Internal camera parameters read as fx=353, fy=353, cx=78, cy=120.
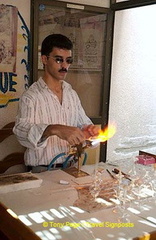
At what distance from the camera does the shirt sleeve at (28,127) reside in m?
1.87

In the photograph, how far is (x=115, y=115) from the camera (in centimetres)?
357

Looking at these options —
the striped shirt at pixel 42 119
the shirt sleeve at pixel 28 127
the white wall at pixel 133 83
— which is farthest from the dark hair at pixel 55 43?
the white wall at pixel 133 83

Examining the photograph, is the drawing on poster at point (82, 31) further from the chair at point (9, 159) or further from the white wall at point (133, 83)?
the chair at point (9, 159)

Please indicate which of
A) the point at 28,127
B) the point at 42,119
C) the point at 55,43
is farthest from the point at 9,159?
the point at 55,43

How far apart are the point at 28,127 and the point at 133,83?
2.07 meters

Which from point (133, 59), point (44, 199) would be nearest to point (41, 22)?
point (133, 59)

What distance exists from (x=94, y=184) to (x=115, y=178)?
23 centimetres

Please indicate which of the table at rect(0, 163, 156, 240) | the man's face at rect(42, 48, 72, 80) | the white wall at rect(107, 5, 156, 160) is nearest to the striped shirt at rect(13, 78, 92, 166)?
the man's face at rect(42, 48, 72, 80)

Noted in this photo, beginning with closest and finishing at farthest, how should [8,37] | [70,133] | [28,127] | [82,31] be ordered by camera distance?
[70,133]
[28,127]
[8,37]
[82,31]

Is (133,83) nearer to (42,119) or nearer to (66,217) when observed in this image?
(42,119)

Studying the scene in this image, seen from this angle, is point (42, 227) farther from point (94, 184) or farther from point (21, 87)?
point (21, 87)

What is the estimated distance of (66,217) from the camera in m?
1.42

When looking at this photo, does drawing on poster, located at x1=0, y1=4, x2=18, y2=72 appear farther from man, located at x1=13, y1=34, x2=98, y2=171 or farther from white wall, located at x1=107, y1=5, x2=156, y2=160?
white wall, located at x1=107, y1=5, x2=156, y2=160

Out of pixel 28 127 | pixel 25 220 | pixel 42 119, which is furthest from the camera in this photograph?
pixel 42 119
